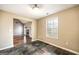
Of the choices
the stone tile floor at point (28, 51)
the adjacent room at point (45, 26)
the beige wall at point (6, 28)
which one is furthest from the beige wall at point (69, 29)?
the beige wall at point (6, 28)

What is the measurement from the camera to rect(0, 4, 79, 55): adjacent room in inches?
37.9

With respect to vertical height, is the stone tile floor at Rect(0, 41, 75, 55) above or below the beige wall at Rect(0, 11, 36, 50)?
below

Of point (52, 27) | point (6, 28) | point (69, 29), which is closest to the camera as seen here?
point (6, 28)

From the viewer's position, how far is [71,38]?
1.26m

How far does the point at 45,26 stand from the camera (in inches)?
51.4

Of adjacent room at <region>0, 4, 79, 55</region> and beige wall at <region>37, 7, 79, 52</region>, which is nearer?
adjacent room at <region>0, 4, 79, 55</region>

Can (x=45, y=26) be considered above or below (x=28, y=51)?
above

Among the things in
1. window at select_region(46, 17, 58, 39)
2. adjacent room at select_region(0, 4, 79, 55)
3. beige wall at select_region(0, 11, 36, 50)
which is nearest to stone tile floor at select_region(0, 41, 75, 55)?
adjacent room at select_region(0, 4, 79, 55)

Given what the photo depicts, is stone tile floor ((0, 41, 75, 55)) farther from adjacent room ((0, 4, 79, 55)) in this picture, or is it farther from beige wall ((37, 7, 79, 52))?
beige wall ((37, 7, 79, 52))

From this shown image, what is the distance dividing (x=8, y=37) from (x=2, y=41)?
0.36 feet

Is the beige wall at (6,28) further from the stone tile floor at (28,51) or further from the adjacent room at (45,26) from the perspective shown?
the stone tile floor at (28,51)

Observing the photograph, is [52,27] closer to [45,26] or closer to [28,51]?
[45,26]

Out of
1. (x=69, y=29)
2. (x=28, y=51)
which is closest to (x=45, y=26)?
(x=69, y=29)

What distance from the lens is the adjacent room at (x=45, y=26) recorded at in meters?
0.96
